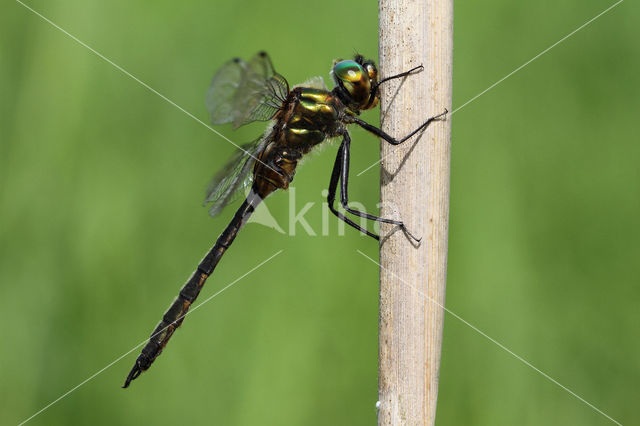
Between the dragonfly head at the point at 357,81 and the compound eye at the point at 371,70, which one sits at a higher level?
the compound eye at the point at 371,70

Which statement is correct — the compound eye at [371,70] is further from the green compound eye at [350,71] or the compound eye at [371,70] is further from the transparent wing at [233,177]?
the transparent wing at [233,177]

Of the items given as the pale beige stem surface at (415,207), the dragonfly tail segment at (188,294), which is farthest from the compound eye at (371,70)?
the dragonfly tail segment at (188,294)

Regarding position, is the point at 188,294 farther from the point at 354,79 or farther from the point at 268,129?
the point at 354,79

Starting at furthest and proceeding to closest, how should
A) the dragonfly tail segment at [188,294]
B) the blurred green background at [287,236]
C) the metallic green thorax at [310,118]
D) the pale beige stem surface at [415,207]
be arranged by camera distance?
the metallic green thorax at [310,118] → the dragonfly tail segment at [188,294] → the blurred green background at [287,236] → the pale beige stem surface at [415,207]

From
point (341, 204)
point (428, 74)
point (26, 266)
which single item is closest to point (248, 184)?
point (341, 204)

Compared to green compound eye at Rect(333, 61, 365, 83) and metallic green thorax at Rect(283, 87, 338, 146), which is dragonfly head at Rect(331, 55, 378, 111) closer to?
green compound eye at Rect(333, 61, 365, 83)

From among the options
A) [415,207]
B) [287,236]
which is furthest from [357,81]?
[415,207]

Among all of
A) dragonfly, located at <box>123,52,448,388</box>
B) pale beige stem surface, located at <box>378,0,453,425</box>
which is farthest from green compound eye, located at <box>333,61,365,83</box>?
pale beige stem surface, located at <box>378,0,453,425</box>

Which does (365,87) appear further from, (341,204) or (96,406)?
(96,406)
